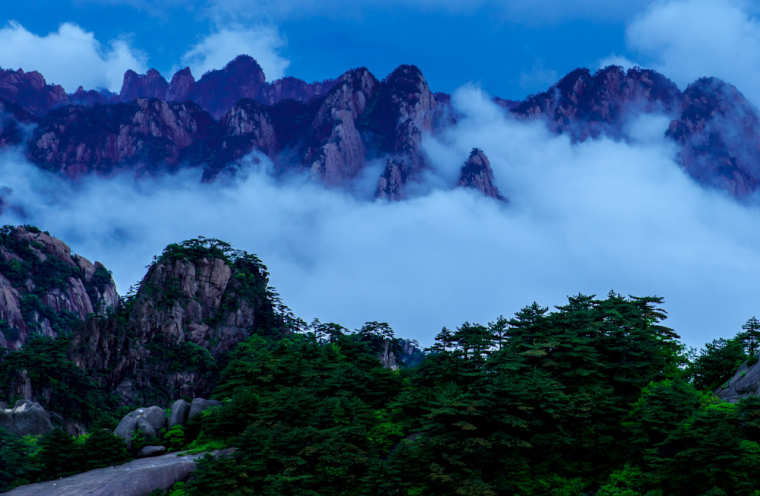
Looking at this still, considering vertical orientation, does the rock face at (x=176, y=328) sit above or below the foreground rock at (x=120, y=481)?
Result: above

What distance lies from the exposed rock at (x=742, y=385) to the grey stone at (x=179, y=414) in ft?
119

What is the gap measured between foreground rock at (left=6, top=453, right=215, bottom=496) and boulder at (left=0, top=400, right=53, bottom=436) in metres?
15.6

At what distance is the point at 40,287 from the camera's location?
11000cm

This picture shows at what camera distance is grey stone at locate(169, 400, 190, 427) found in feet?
139

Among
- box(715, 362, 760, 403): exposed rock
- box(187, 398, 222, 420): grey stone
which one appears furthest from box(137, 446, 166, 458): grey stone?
box(715, 362, 760, 403): exposed rock

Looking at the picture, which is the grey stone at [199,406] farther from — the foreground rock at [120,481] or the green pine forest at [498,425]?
the foreground rock at [120,481]

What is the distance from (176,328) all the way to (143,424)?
97.1ft

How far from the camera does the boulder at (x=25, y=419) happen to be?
4650 centimetres

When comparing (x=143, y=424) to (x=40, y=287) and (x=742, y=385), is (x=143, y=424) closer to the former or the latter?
(x=742, y=385)

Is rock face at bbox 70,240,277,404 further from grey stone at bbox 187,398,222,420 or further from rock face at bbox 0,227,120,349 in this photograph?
rock face at bbox 0,227,120,349

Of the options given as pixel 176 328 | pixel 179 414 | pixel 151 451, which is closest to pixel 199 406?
pixel 179 414

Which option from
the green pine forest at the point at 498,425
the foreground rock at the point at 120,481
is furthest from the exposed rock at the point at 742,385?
the foreground rock at the point at 120,481

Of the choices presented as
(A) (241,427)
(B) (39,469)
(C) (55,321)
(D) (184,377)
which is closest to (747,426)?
(A) (241,427)

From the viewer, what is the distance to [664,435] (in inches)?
1005
